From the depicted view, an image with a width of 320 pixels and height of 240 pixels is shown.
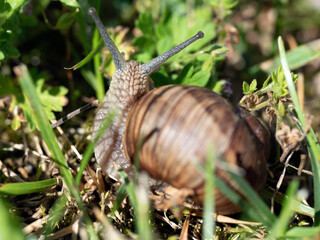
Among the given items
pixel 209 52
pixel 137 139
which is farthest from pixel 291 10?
pixel 137 139

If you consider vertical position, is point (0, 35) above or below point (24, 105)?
above

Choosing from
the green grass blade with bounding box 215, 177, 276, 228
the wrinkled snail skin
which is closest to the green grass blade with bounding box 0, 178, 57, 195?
the wrinkled snail skin

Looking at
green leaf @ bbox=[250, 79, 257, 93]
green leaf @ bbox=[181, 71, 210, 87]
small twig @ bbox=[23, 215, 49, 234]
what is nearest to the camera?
small twig @ bbox=[23, 215, 49, 234]

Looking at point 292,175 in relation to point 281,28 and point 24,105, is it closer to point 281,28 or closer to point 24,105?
point 281,28

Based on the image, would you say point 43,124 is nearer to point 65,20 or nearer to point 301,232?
point 65,20

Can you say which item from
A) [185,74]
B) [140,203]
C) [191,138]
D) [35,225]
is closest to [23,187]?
[35,225]

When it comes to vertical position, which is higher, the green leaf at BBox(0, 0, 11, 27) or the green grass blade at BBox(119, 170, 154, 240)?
the green leaf at BBox(0, 0, 11, 27)

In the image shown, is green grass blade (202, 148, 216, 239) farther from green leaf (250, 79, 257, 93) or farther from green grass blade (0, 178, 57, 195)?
green grass blade (0, 178, 57, 195)
